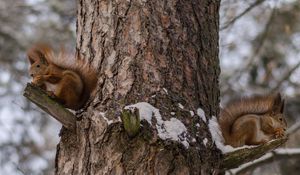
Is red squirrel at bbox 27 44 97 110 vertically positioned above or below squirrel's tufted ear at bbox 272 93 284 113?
above

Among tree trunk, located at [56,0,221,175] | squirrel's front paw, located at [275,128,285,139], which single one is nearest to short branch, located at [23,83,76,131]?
tree trunk, located at [56,0,221,175]

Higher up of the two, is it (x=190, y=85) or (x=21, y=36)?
(x=21, y=36)

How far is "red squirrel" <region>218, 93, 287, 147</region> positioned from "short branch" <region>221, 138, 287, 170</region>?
359 mm

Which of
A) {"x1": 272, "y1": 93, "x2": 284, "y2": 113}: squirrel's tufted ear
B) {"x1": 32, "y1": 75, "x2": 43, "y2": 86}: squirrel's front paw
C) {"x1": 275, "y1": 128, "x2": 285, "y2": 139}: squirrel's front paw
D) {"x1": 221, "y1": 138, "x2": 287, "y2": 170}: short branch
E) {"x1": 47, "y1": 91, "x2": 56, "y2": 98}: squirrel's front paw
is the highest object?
{"x1": 32, "y1": 75, "x2": 43, "y2": 86}: squirrel's front paw

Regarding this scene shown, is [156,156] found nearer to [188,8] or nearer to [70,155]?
[70,155]

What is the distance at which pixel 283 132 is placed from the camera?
3.14m

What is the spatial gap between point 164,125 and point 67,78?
0.44m

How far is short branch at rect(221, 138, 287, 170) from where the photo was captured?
2.06 meters

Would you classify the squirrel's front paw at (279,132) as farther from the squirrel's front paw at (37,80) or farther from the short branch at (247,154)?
the squirrel's front paw at (37,80)

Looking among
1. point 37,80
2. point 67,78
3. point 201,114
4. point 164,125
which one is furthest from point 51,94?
point 201,114

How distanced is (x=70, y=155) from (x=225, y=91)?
3.11 m

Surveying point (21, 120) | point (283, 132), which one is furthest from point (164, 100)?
point (21, 120)

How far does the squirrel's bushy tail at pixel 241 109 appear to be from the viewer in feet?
8.46

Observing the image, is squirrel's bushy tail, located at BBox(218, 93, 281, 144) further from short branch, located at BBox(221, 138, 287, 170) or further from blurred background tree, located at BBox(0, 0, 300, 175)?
blurred background tree, located at BBox(0, 0, 300, 175)
